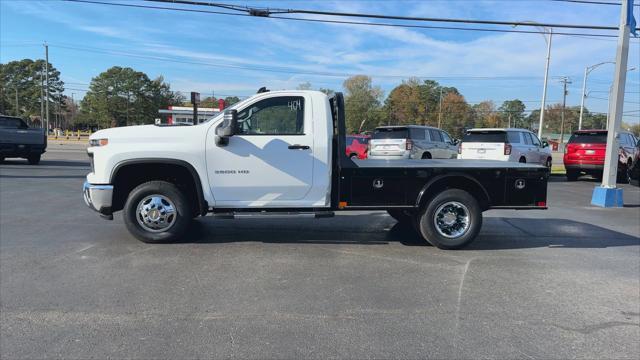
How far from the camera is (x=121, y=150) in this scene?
20.6 feet

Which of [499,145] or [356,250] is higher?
[499,145]

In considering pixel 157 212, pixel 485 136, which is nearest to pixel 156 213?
pixel 157 212

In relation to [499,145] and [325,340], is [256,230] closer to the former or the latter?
[325,340]

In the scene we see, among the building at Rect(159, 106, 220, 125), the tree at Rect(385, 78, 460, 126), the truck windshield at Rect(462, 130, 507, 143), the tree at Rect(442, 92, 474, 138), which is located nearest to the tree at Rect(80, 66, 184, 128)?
the tree at Rect(385, 78, 460, 126)

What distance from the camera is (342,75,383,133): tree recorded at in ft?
264

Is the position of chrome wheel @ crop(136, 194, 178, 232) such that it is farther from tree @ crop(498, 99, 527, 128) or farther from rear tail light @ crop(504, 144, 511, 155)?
tree @ crop(498, 99, 527, 128)

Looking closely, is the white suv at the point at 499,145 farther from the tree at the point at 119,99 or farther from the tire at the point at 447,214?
the tree at the point at 119,99

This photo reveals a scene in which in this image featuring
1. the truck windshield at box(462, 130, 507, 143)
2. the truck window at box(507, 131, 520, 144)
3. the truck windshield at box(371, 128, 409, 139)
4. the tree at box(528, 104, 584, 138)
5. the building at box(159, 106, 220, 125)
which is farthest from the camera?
the tree at box(528, 104, 584, 138)

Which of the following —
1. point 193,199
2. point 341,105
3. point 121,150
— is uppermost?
point 341,105

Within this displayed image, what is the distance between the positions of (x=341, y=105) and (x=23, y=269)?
441 centimetres

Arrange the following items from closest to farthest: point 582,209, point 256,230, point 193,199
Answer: point 193,199 < point 256,230 < point 582,209

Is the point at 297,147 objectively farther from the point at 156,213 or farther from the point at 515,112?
the point at 515,112

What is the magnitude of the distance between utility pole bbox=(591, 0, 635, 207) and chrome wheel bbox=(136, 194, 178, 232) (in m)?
10.1

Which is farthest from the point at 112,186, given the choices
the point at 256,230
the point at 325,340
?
the point at 325,340
